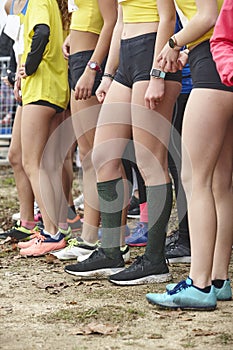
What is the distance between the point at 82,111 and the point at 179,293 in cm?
174

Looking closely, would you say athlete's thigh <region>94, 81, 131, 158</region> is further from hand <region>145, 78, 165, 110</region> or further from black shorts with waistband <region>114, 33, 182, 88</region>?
hand <region>145, 78, 165, 110</region>

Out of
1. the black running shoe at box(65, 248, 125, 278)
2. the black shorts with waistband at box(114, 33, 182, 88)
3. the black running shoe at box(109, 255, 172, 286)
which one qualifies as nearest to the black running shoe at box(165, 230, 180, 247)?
the black running shoe at box(65, 248, 125, 278)

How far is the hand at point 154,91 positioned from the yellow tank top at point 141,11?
1.26 ft

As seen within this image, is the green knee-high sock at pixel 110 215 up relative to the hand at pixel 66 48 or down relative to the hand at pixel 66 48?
down

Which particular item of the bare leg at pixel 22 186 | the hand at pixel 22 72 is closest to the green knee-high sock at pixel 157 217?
the hand at pixel 22 72

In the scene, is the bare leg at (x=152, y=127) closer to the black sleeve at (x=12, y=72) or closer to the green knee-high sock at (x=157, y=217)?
the green knee-high sock at (x=157, y=217)

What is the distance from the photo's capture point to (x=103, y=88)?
15.4 ft

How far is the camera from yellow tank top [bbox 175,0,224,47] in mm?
3811

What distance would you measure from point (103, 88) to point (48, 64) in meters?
0.92

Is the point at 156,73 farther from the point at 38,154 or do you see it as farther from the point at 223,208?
the point at 38,154

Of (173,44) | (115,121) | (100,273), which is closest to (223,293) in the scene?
(100,273)

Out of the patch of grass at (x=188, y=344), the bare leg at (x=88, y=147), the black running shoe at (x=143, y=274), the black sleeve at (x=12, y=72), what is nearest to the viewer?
the patch of grass at (x=188, y=344)

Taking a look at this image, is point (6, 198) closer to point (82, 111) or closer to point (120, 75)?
point (82, 111)

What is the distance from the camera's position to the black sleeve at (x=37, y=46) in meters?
5.32
